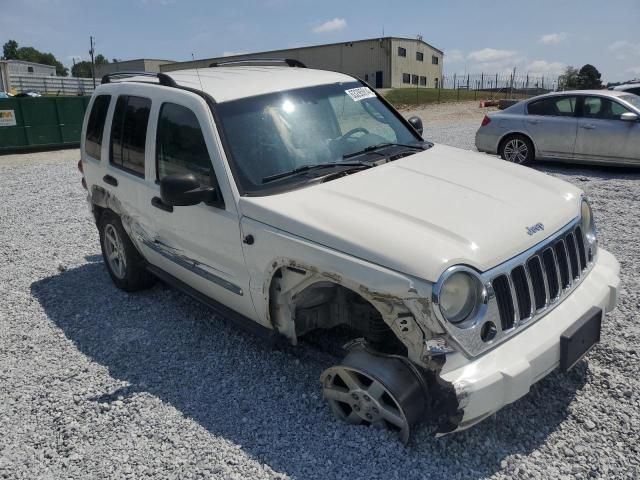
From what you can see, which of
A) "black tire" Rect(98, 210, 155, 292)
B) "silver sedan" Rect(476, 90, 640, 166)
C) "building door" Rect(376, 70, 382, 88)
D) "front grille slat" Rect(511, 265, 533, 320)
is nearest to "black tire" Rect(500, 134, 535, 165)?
"silver sedan" Rect(476, 90, 640, 166)

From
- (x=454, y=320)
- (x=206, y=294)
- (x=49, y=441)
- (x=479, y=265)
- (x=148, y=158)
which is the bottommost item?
(x=49, y=441)

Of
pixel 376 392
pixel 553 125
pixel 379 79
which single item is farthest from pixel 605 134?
pixel 379 79

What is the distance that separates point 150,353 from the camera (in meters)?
4.27

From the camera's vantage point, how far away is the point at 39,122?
18.8 m

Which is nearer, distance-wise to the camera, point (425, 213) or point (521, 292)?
point (521, 292)

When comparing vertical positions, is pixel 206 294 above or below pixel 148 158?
below

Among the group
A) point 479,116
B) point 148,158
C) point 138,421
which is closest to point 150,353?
point 138,421

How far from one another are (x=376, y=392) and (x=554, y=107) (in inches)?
381

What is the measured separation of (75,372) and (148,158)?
5.55 feet

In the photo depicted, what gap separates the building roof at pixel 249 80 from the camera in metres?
4.03

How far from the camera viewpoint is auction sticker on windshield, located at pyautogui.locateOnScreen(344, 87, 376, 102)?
4672 millimetres

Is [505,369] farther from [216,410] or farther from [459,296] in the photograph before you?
[216,410]

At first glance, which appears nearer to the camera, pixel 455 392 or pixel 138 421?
pixel 455 392

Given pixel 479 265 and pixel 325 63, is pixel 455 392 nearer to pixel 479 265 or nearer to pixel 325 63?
pixel 479 265
